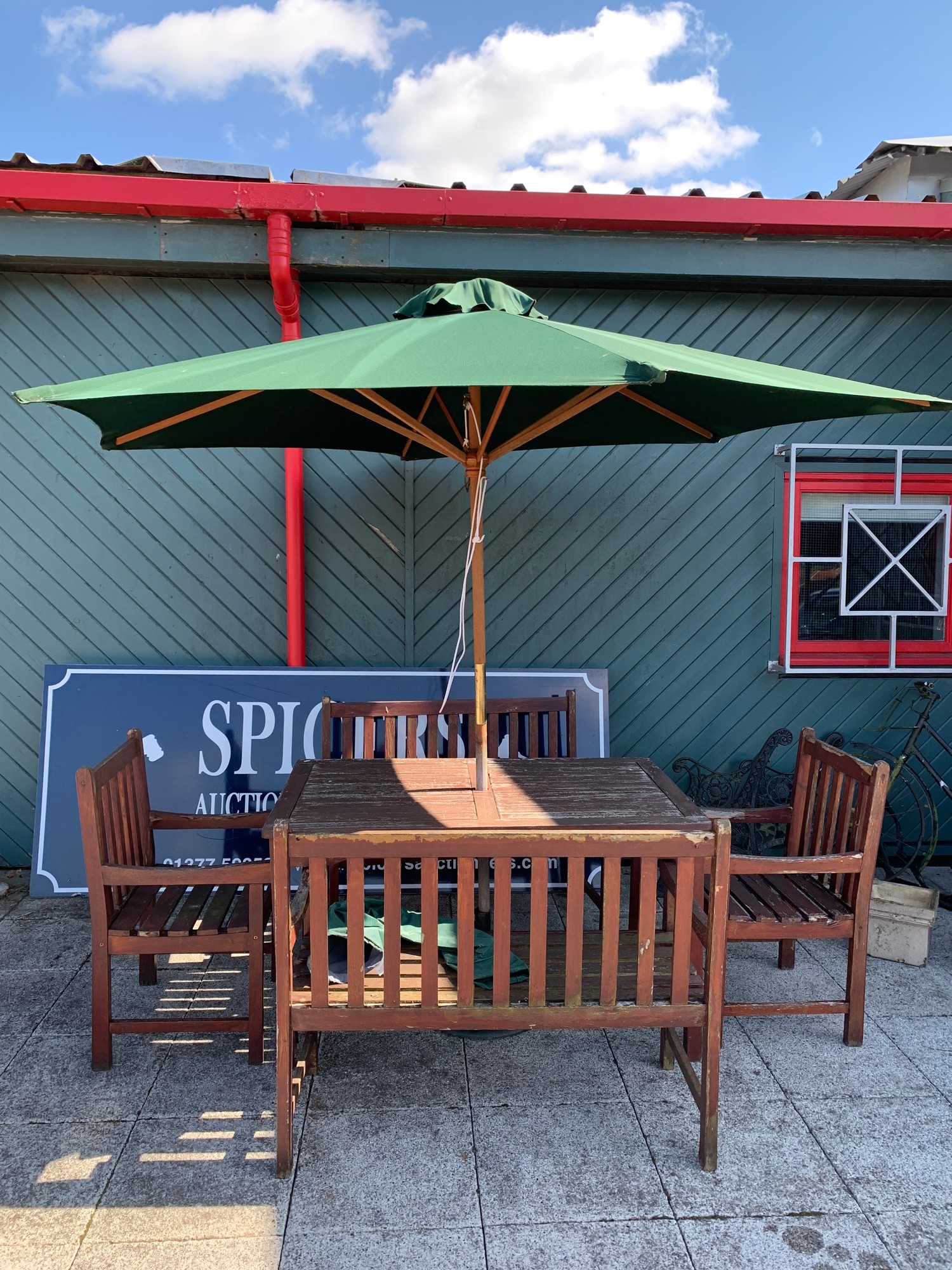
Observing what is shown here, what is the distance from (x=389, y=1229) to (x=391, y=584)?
289 centimetres

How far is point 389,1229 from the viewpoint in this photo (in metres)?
2.03

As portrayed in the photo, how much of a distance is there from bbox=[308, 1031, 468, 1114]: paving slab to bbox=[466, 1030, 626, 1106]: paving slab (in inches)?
2.6

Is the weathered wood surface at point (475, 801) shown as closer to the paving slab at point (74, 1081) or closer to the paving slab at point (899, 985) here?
the paving slab at point (74, 1081)

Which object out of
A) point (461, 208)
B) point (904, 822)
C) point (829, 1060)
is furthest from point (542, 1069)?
point (461, 208)

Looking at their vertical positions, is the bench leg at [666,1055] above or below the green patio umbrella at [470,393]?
below

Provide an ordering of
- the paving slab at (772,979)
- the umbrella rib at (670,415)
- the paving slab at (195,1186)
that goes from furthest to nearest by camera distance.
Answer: the paving slab at (772,979) < the umbrella rib at (670,415) < the paving slab at (195,1186)

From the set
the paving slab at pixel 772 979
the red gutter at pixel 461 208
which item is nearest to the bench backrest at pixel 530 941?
the paving slab at pixel 772 979

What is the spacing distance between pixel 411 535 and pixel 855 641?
2.46m

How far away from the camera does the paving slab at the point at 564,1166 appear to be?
2.10 m

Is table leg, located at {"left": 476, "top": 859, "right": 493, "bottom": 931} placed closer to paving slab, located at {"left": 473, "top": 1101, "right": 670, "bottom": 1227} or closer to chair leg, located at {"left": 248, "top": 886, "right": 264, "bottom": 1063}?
paving slab, located at {"left": 473, "top": 1101, "right": 670, "bottom": 1227}

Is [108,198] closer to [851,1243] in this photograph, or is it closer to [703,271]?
[703,271]

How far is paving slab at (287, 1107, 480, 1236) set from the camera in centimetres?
207

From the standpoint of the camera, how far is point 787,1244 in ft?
6.56

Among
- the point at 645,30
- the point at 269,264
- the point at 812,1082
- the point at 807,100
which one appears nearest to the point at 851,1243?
the point at 812,1082
